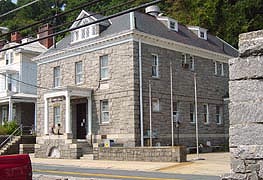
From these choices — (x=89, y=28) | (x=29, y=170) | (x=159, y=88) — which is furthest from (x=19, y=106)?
(x=29, y=170)

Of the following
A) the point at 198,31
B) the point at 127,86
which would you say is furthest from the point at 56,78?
the point at 198,31

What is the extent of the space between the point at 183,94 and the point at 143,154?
9746 millimetres

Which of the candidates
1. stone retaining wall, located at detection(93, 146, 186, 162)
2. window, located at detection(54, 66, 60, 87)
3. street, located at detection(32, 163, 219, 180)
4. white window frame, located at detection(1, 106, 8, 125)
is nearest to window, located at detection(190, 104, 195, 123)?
stone retaining wall, located at detection(93, 146, 186, 162)

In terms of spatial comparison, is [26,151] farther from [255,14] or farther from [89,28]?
[255,14]

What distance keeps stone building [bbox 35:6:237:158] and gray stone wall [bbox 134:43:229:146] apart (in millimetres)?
67

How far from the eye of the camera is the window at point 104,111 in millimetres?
29859

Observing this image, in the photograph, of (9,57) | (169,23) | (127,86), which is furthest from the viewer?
(9,57)

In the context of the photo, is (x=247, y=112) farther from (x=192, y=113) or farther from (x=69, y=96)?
(x=192, y=113)

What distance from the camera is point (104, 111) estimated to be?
98.7ft

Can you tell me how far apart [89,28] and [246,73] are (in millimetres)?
26791

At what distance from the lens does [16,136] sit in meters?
35.6

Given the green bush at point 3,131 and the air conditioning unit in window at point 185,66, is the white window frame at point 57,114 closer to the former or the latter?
the green bush at point 3,131

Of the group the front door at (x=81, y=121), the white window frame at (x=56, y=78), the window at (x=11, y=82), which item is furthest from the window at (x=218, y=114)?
the window at (x=11, y=82)

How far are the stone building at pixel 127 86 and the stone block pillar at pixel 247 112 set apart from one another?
857 inches
